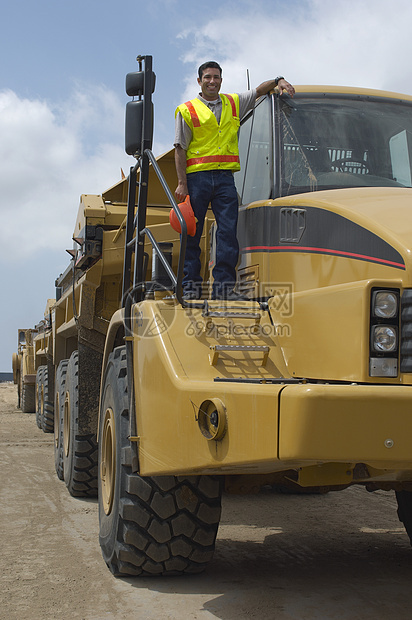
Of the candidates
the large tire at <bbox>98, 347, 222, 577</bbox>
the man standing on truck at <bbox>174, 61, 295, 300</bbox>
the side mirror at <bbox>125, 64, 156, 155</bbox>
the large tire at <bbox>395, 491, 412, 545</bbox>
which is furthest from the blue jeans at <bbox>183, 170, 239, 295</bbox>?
the large tire at <bbox>395, 491, 412, 545</bbox>

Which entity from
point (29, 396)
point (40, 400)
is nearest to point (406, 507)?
point (40, 400)

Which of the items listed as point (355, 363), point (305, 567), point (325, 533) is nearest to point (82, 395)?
point (325, 533)

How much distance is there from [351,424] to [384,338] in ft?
1.36

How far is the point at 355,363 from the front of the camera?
10.1 feet

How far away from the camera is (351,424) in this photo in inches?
112

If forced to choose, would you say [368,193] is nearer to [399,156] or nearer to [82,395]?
[399,156]

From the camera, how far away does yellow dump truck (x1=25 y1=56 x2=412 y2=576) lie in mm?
2990

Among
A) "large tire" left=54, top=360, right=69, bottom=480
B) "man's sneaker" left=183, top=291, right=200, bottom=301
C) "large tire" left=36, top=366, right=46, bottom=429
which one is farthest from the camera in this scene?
"large tire" left=36, top=366, right=46, bottom=429

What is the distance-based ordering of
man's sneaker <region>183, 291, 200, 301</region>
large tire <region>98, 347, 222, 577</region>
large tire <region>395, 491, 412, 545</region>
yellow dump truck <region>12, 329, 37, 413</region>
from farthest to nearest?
yellow dump truck <region>12, 329, 37, 413</region> → large tire <region>395, 491, 412, 545</region> → man's sneaker <region>183, 291, 200, 301</region> → large tire <region>98, 347, 222, 577</region>

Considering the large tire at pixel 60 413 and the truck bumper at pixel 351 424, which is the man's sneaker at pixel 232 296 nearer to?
the truck bumper at pixel 351 424

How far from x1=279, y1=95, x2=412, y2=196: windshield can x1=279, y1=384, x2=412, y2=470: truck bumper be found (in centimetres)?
159

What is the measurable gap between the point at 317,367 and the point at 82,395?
3921 millimetres

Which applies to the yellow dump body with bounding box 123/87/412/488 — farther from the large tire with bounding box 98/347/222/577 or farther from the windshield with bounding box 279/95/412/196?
the large tire with bounding box 98/347/222/577

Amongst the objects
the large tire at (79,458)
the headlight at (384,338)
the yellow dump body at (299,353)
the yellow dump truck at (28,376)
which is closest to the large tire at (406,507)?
the yellow dump body at (299,353)
